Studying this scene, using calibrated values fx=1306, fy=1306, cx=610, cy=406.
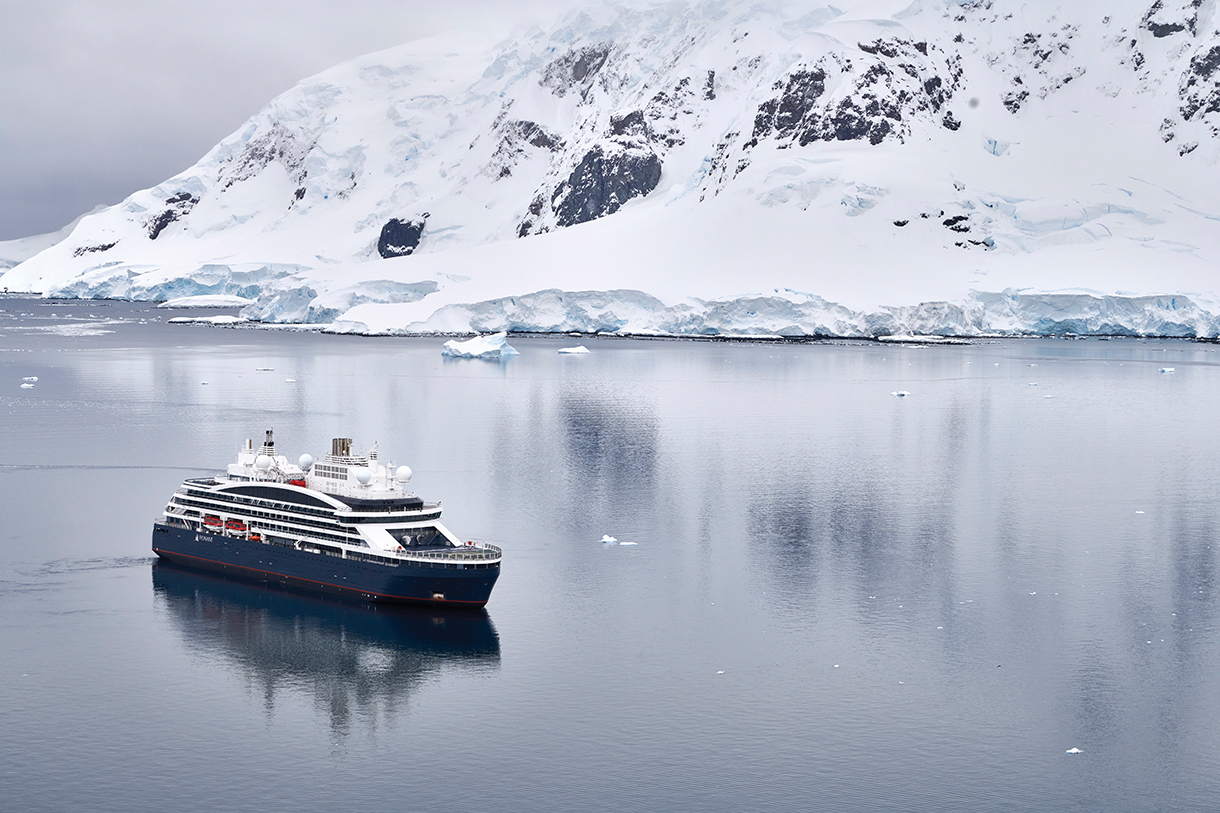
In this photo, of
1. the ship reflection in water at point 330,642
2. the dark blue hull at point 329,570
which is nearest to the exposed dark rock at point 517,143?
the dark blue hull at point 329,570

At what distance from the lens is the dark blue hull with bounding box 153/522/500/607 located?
2670 centimetres

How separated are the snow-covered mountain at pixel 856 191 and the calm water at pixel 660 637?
63796 millimetres

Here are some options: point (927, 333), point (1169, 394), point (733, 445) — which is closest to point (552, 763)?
point (733, 445)

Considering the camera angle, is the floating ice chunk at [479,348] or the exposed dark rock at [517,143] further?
the exposed dark rock at [517,143]

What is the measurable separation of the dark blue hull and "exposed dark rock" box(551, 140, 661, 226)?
141 meters

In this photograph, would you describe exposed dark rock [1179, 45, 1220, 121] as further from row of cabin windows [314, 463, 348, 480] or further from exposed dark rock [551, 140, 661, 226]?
row of cabin windows [314, 463, 348, 480]

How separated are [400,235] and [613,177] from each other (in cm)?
3818

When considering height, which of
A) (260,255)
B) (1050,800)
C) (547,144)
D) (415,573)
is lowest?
(1050,800)

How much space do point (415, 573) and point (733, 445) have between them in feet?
82.5

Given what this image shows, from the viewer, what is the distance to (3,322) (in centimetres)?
14375

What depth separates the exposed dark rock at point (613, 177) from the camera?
170 meters

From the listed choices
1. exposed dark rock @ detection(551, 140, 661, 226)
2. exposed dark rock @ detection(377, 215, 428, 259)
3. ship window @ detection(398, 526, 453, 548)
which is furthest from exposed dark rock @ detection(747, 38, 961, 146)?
ship window @ detection(398, 526, 453, 548)

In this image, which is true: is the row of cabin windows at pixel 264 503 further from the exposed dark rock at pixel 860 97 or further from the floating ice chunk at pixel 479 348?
the exposed dark rock at pixel 860 97

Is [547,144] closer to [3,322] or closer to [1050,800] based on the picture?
[3,322]
